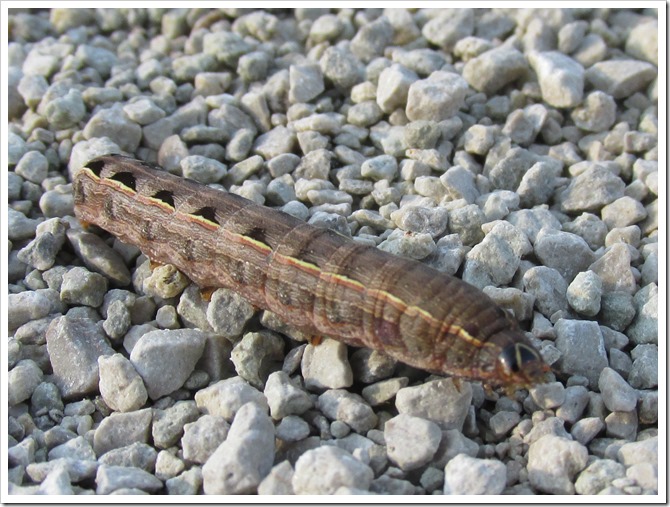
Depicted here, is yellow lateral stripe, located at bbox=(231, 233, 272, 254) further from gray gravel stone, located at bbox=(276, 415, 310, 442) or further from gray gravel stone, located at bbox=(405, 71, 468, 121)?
gray gravel stone, located at bbox=(405, 71, 468, 121)

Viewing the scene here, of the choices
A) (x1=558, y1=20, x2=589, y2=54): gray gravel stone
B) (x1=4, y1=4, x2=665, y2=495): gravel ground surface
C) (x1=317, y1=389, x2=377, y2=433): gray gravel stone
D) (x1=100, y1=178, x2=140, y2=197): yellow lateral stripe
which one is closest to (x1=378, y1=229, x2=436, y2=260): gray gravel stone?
(x1=4, y1=4, x2=665, y2=495): gravel ground surface

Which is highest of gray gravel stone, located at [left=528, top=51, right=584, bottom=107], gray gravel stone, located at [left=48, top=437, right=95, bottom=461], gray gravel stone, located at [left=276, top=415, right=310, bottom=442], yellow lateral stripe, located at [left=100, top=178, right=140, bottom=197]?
gray gravel stone, located at [left=528, top=51, right=584, bottom=107]

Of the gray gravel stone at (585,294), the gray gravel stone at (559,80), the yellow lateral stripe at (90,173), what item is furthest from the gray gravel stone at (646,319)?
the yellow lateral stripe at (90,173)

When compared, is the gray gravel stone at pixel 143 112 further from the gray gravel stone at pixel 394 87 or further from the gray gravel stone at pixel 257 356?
the gray gravel stone at pixel 257 356

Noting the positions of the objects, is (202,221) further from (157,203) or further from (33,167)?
(33,167)

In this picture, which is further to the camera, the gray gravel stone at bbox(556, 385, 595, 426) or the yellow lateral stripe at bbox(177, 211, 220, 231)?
the yellow lateral stripe at bbox(177, 211, 220, 231)
